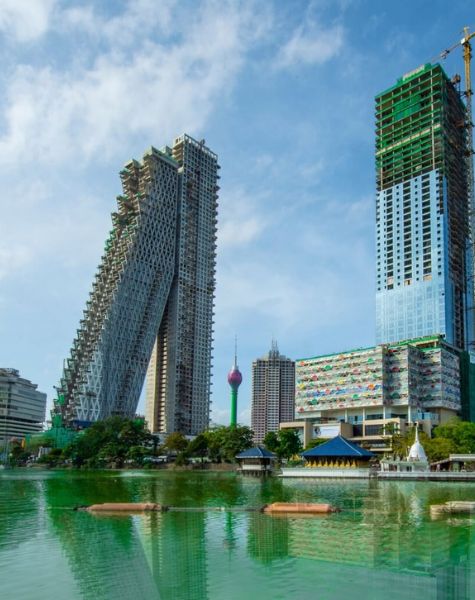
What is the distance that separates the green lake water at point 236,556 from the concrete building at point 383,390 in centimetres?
13243

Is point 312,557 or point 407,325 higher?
point 407,325

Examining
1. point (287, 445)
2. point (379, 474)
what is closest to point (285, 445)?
point (287, 445)

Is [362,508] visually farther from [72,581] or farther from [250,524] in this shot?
[72,581]

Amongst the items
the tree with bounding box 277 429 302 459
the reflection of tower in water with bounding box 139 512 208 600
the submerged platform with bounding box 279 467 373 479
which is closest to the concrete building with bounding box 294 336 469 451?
the tree with bounding box 277 429 302 459

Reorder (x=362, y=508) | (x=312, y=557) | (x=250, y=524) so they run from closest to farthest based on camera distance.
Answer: (x=312, y=557) < (x=250, y=524) < (x=362, y=508)

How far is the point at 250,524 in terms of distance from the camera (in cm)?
3678

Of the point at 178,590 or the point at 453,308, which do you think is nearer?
the point at 178,590

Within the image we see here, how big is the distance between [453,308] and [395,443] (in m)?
77.2

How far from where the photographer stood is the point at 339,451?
102 metres

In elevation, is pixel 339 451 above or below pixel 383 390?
below

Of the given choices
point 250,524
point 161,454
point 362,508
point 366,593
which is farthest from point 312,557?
point 161,454

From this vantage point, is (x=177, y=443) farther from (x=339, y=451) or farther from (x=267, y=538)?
(x=267, y=538)

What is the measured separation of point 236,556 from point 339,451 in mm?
77739

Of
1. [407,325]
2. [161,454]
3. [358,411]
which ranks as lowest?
[161,454]
